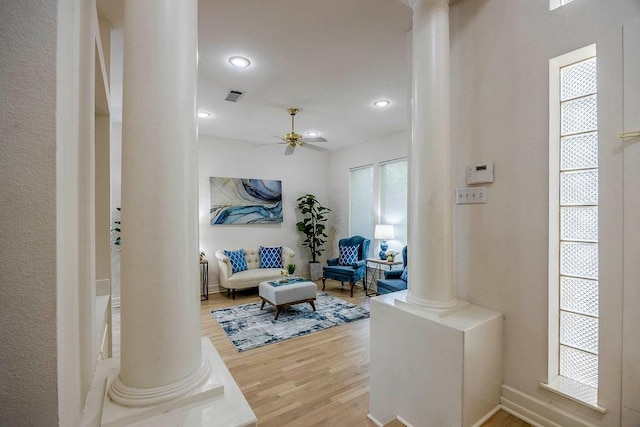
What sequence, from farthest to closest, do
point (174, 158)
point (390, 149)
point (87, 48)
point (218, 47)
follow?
point (390, 149), point (218, 47), point (87, 48), point (174, 158)

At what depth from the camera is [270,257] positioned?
18.4ft

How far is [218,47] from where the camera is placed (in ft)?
8.38

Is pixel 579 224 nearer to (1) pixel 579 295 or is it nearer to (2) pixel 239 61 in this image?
(1) pixel 579 295

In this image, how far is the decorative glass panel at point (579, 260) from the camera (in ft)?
4.87

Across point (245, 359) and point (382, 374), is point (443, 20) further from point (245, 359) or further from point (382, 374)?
point (245, 359)

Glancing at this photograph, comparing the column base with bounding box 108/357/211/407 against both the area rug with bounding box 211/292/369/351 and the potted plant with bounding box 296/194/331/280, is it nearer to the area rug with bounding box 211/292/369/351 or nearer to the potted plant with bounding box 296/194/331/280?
the area rug with bounding box 211/292/369/351

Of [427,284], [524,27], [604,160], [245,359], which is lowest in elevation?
[245,359]

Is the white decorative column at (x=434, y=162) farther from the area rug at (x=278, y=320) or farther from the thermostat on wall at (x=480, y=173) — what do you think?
the area rug at (x=278, y=320)

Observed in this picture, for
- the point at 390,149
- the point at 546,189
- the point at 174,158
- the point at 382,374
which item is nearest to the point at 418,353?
the point at 382,374

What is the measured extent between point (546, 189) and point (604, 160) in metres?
0.26

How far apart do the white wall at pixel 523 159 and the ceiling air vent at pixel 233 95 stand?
241 cm

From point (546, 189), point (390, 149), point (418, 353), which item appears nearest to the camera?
point (546, 189)

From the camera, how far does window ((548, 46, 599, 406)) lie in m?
1.49

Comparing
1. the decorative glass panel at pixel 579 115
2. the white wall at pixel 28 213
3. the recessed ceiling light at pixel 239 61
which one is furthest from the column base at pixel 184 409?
the recessed ceiling light at pixel 239 61
